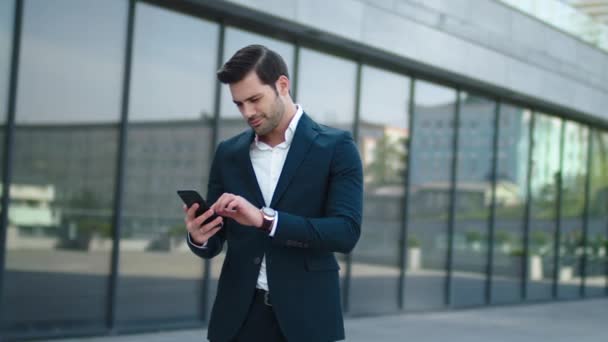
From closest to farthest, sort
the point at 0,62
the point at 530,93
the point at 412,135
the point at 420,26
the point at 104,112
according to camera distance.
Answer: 1. the point at 0,62
2. the point at 104,112
3. the point at 420,26
4. the point at 412,135
5. the point at 530,93

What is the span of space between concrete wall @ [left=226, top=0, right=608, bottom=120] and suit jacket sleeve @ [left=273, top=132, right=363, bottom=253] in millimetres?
6017

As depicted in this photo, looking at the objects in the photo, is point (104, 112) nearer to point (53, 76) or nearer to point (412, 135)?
point (53, 76)

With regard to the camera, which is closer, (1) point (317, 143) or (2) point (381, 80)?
(1) point (317, 143)

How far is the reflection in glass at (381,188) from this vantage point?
10.8 meters

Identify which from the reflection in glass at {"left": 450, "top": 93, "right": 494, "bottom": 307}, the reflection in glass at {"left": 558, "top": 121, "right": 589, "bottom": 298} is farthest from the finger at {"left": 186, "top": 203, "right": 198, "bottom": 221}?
the reflection in glass at {"left": 558, "top": 121, "right": 589, "bottom": 298}

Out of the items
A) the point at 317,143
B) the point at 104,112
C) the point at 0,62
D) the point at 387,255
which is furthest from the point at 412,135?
the point at 317,143

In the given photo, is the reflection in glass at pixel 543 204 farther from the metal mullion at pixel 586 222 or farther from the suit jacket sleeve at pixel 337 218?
the suit jacket sleeve at pixel 337 218

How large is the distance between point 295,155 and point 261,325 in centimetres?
51

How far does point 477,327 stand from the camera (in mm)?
10484

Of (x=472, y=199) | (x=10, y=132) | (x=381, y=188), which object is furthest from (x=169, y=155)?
(x=472, y=199)

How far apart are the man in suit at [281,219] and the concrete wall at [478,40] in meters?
5.96

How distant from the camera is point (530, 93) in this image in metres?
12.9

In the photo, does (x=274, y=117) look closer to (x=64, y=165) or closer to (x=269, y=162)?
(x=269, y=162)

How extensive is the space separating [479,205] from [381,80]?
3149 mm
